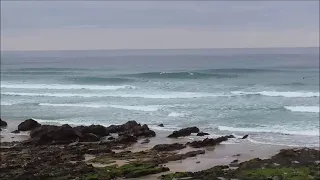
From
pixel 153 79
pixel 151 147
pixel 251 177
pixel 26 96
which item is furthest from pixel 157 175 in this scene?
pixel 153 79

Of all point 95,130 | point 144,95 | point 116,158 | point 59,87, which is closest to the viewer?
point 116,158

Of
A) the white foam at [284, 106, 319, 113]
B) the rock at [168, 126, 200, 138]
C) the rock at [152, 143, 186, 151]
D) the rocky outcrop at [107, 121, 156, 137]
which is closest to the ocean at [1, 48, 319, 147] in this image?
the white foam at [284, 106, 319, 113]

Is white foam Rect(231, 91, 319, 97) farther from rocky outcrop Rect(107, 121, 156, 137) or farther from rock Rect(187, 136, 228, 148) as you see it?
rock Rect(187, 136, 228, 148)

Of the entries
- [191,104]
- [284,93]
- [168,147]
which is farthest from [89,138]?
[284,93]

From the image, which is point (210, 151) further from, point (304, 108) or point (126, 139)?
point (304, 108)

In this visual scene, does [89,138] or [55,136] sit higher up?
[55,136]

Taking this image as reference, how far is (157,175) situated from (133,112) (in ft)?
61.7

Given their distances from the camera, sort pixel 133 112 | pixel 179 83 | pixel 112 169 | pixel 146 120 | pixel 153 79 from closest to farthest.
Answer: pixel 112 169
pixel 146 120
pixel 133 112
pixel 179 83
pixel 153 79

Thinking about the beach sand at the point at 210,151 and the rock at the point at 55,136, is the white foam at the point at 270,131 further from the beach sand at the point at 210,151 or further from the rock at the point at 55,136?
the rock at the point at 55,136

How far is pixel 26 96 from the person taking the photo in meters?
48.9

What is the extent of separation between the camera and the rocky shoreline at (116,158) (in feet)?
58.6

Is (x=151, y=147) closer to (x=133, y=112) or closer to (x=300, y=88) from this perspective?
(x=133, y=112)

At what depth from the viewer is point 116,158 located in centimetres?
2142

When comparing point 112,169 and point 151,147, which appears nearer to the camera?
point 112,169
